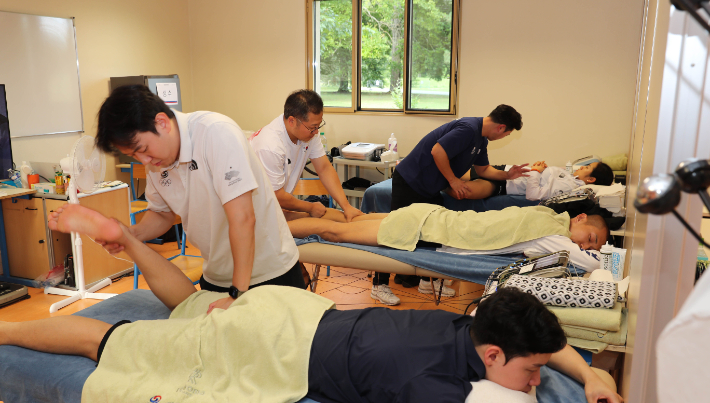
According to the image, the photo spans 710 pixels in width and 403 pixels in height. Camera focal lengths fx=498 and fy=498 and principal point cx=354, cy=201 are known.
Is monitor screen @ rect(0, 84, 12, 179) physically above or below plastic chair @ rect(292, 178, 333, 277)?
above

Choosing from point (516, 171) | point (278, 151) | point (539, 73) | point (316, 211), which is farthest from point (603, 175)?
point (278, 151)

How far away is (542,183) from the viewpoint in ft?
11.7

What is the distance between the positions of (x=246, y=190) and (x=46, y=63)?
12.4 ft

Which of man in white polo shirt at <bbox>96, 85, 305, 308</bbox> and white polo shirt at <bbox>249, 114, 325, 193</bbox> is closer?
man in white polo shirt at <bbox>96, 85, 305, 308</bbox>

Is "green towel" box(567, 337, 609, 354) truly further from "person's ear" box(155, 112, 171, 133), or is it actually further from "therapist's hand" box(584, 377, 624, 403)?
"person's ear" box(155, 112, 171, 133)

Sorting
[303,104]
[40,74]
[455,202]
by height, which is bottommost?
[455,202]

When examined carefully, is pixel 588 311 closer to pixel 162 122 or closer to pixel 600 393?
pixel 600 393

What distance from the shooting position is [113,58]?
4887 millimetres

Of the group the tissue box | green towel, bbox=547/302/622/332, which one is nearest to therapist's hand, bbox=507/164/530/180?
green towel, bbox=547/302/622/332

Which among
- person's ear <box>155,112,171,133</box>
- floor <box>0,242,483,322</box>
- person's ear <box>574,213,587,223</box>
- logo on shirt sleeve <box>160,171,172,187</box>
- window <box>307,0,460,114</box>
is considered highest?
window <box>307,0,460,114</box>

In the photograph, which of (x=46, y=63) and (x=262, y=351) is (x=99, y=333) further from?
(x=46, y=63)

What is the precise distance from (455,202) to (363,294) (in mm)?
963

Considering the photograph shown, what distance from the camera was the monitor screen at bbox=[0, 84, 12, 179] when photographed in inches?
135

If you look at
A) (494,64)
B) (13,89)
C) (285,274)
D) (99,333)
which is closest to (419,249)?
(285,274)
